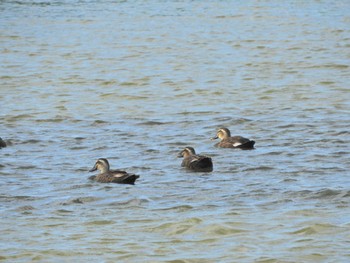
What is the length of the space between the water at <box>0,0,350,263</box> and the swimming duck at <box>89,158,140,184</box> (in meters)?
0.13

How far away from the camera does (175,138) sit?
18203 millimetres

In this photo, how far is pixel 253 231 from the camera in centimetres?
1172

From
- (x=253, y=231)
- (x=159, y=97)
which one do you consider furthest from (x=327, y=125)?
(x=253, y=231)

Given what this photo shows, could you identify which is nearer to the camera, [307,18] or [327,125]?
[327,125]

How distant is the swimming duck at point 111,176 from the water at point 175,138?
126 mm

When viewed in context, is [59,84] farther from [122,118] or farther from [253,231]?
[253,231]

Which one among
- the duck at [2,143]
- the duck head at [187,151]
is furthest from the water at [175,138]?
the duck head at [187,151]

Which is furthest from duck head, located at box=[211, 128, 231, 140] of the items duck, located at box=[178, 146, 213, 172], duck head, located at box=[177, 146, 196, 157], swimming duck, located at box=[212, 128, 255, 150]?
duck, located at box=[178, 146, 213, 172]

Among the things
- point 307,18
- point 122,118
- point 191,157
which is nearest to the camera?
point 191,157

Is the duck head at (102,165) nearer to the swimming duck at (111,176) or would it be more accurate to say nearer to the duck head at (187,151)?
the swimming duck at (111,176)

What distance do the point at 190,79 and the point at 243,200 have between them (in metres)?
13.8

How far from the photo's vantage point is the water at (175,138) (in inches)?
455

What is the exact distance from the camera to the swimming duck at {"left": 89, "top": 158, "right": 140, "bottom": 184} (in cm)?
1453

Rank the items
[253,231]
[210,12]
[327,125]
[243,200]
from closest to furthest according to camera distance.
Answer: [253,231], [243,200], [327,125], [210,12]
